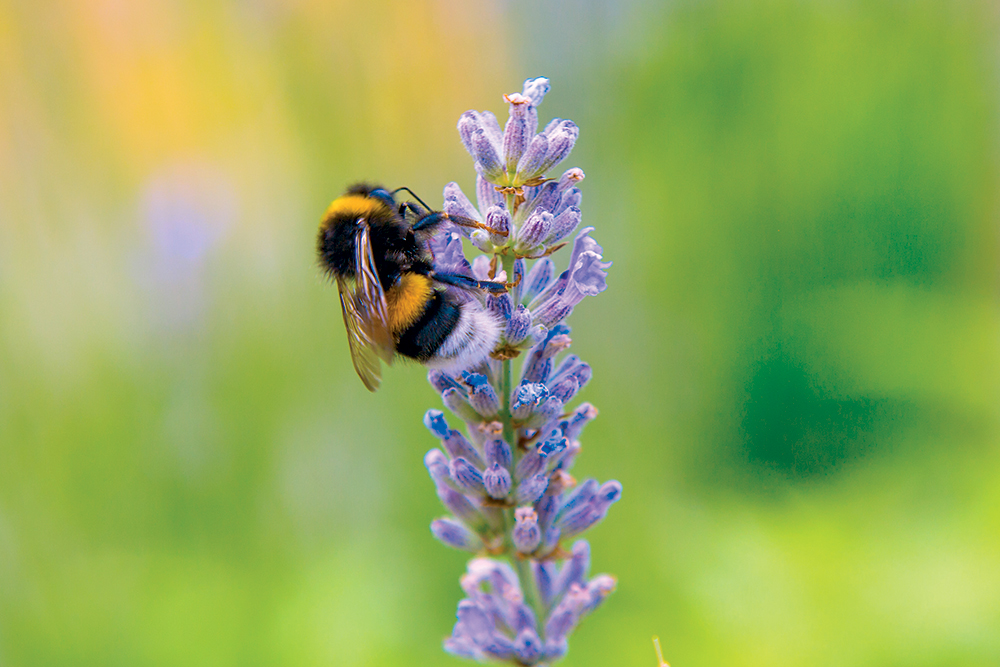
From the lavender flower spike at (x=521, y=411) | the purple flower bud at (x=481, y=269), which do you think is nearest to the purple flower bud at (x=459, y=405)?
the lavender flower spike at (x=521, y=411)

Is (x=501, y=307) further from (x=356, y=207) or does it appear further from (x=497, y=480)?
(x=356, y=207)

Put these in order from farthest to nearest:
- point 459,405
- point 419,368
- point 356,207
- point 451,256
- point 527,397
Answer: point 419,368 → point 356,207 → point 451,256 → point 459,405 → point 527,397

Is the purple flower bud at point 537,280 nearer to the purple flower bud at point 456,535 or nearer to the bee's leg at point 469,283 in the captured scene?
the bee's leg at point 469,283

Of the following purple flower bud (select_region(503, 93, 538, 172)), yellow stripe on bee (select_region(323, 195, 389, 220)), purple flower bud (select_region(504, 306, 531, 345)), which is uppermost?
yellow stripe on bee (select_region(323, 195, 389, 220))

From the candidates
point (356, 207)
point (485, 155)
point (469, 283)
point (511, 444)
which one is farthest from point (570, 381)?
point (356, 207)

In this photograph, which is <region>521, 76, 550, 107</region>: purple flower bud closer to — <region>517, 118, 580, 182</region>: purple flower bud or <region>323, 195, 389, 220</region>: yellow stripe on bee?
<region>517, 118, 580, 182</region>: purple flower bud

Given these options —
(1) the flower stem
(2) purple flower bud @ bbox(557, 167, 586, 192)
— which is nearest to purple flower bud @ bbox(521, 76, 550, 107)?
(2) purple flower bud @ bbox(557, 167, 586, 192)
